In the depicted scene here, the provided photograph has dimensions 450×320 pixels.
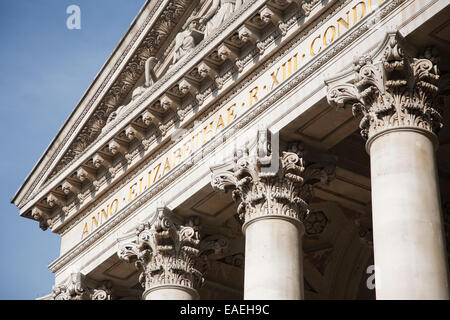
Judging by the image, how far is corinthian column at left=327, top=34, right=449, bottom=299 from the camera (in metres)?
21.6

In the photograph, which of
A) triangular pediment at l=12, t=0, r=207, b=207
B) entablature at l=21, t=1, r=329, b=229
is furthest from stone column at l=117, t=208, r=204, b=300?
triangular pediment at l=12, t=0, r=207, b=207

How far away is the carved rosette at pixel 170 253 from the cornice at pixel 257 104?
130 cm

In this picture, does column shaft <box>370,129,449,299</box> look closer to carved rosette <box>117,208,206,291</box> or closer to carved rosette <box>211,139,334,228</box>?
carved rosette <box>211,139,334,228</box>

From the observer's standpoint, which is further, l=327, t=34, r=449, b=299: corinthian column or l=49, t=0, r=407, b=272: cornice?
l=49, t=0, r=407, b=272: cornice

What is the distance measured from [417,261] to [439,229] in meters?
1.05

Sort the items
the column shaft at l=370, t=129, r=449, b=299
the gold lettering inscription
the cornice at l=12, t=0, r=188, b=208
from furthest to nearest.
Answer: the cornice at l=12, t=0, r=188, b=208 < the gold lettering inscription < the column shaft at l=370, t=129, r=449, b=299

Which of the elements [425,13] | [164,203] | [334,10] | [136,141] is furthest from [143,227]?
[425,13]

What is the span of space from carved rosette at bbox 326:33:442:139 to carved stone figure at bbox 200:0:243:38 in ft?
22.2

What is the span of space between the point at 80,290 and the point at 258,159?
8.67 meters

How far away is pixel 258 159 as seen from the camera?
2691 cm

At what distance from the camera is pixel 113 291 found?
3350 cm

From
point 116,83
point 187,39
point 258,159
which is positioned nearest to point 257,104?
point 258,159

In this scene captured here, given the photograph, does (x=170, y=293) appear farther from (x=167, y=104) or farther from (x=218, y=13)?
(x=218, y=13)

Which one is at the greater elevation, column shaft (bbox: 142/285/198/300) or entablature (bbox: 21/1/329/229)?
entablature (bbox: 21/1/329/229)
